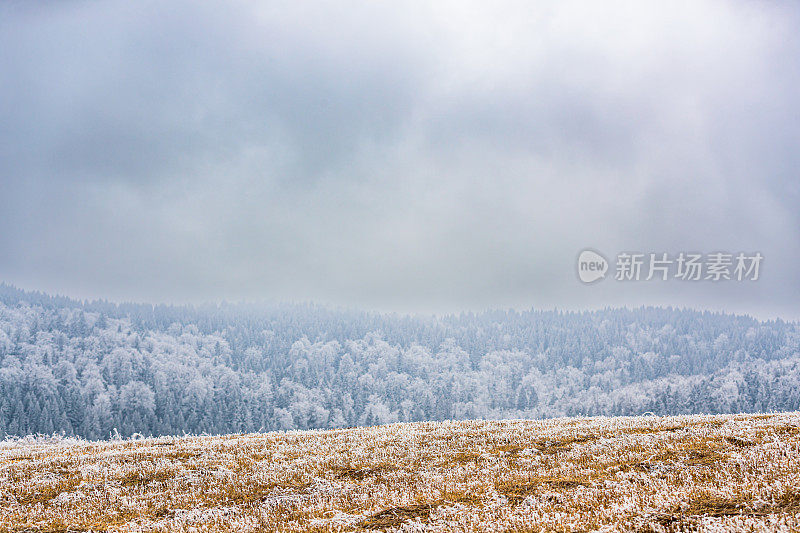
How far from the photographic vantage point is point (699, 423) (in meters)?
27.6

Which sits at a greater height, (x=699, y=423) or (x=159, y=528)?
(x=699, y=423)

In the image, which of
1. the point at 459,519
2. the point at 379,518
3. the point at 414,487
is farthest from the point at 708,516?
the point at 414,487

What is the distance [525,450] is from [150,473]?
14767 millimetres

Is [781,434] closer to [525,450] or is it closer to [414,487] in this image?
[525,450]

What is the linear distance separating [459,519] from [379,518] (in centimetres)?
206

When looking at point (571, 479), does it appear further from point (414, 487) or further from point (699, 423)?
point (699, 423)

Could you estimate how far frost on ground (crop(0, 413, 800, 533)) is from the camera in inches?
501

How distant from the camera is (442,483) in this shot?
17.5m

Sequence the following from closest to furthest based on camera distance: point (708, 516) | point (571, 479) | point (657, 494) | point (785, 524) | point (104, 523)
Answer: point (785, 524) < point (708, 516) < point (657, 494) < point (104, 523) < point (571, 479)

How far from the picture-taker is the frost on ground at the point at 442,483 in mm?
12734

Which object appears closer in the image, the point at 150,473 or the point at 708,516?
the point at 708,516

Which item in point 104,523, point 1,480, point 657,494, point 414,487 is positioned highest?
point 657,494

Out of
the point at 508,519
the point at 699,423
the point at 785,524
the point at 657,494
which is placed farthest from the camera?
the point at 699,423

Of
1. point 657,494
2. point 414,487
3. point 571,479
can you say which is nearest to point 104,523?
point 414,487
